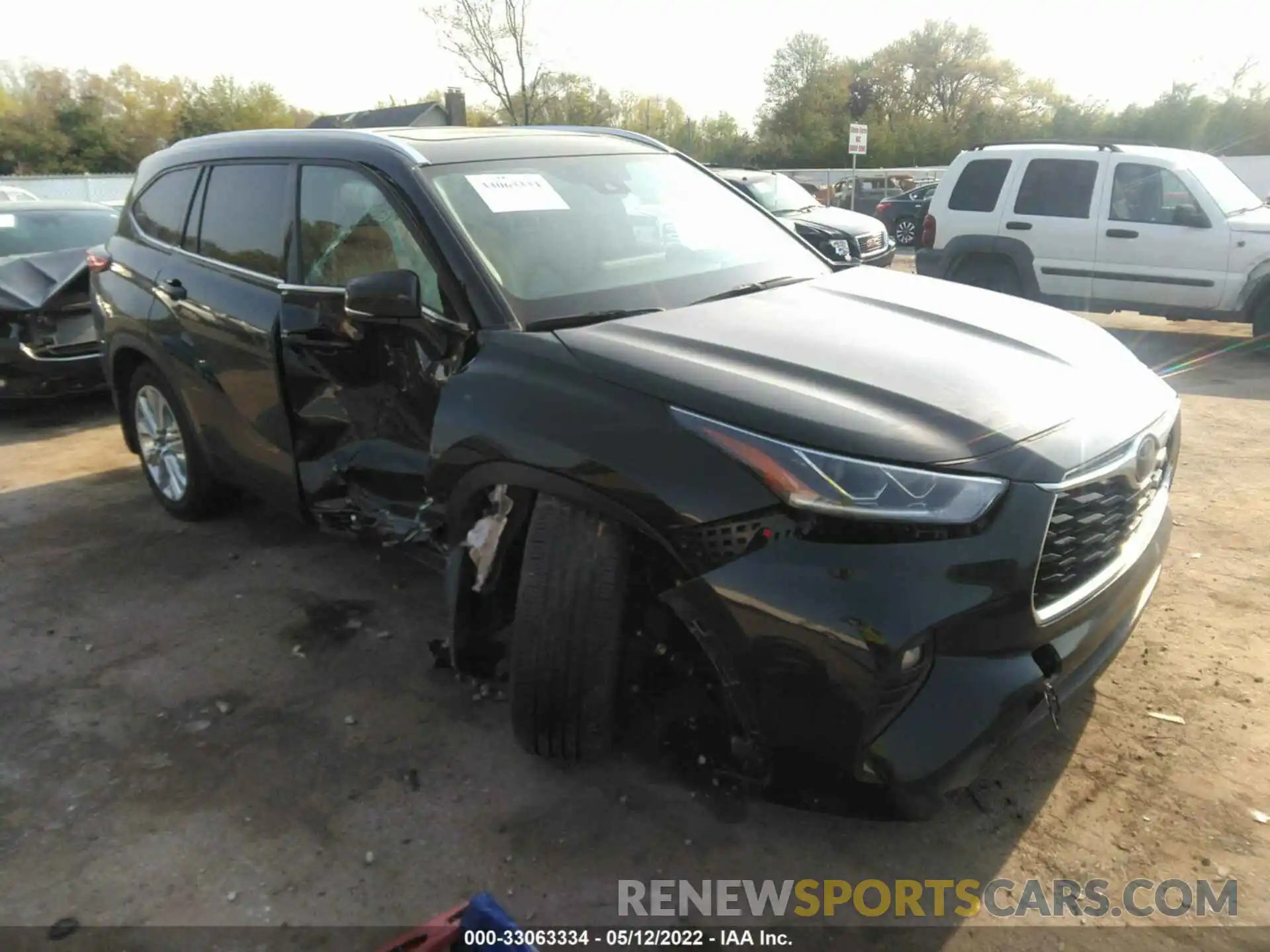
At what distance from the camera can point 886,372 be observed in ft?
8.23

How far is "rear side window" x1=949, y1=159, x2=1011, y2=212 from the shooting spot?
9.47 metres

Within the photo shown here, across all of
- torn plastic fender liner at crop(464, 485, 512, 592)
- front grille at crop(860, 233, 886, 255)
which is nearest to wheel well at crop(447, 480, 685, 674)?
torn plastic fender liner at crop(464, 485, 512, 592)

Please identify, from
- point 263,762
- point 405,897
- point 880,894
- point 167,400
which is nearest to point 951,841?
point 880,894

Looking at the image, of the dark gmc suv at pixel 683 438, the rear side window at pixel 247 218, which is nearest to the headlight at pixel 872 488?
the dark gmc suv at pixel 683 438

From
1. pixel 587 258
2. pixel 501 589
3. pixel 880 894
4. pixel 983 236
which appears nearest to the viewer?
pixel 880 894

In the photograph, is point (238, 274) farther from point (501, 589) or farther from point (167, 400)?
point (501, 589)

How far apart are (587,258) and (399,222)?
0.64 m

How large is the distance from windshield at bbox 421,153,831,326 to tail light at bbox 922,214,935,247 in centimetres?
655

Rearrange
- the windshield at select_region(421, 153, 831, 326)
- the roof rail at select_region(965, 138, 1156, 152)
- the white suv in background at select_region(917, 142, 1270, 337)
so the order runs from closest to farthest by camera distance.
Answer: the windshield at select_region(421, 153, 831, 326), the white suv in background at select_region(917, 142, 1270, 337), the roof rail at select_region(965, 138, 1156, 152)

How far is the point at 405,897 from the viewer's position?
7.92 ft

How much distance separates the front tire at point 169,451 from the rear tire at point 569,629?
265 centimetres

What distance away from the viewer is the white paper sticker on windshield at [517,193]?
3.16 metres

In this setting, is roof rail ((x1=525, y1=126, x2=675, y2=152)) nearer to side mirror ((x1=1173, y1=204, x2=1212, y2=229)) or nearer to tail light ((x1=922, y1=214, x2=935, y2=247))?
tail light ((x1=922, y1=214, x2=935, y2=247))

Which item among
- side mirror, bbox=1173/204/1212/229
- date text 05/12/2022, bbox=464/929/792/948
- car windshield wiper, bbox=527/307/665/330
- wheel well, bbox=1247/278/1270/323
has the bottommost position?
date text 05/12/2022, bbox=464/929/792/948
